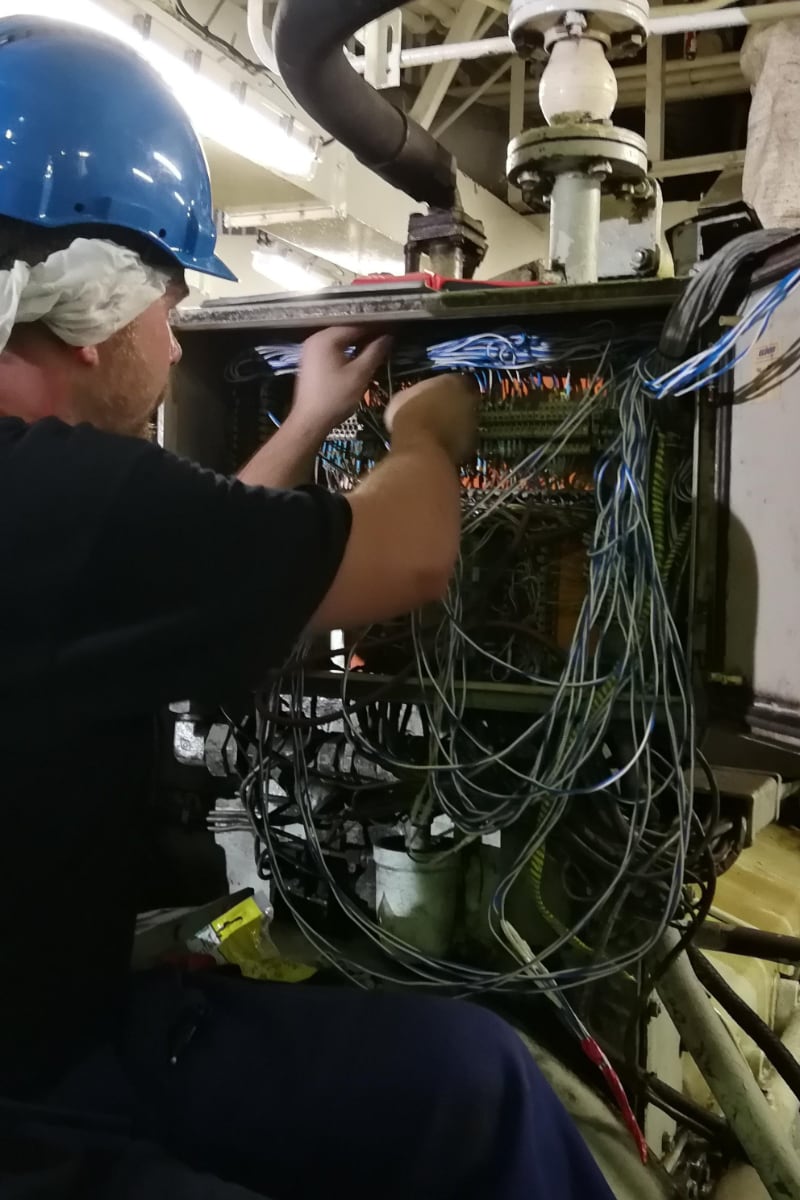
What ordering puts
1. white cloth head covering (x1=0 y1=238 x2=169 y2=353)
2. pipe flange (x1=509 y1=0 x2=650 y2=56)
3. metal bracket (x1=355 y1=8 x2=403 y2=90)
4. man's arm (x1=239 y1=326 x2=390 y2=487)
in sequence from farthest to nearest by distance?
metal bracket (x1=355 y1=8 x2=403 y2=90), pipe flange (x1=509 y1=0 x2=650 y2=56), man's arm (x1=239 y1=326 x2=390 y2=487), white cloth head covering (x1=0 y1=238 x2=169 y2=353)

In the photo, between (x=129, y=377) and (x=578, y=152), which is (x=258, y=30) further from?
(x=129, y=377)

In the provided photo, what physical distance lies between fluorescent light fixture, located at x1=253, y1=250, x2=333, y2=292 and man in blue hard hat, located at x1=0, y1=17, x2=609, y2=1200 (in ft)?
6.06

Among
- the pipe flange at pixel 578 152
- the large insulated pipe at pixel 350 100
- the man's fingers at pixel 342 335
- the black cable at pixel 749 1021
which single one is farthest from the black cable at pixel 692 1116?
the large insulated pipe at pixel 350 100

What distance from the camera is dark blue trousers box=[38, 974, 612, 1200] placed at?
0.85 metres

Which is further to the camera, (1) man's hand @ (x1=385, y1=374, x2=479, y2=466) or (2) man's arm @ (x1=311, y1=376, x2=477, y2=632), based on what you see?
(1) man's hand @ (x1=385, y1=374, x2=479, y2=466)

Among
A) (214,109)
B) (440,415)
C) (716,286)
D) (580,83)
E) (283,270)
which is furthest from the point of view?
(283,270)

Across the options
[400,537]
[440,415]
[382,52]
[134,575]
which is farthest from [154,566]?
[382,52]

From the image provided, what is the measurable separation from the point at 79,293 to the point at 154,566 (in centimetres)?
34

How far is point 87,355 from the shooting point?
891 millimetres

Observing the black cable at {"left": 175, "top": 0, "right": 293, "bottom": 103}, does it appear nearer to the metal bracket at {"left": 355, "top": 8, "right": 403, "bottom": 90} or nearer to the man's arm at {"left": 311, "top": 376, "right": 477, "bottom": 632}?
the metal bracket at {"left": 355, "top": 8, "right": 403, "bottom": 90}

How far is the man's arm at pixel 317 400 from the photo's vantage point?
113 cm

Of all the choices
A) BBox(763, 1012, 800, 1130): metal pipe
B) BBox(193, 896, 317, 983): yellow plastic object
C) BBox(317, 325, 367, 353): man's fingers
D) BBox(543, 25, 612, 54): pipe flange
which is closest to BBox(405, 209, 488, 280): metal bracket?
BBox(543, 25, 612, 54): pipe flange

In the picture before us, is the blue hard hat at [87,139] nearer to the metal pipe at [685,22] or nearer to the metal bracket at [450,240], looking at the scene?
the metal bracket at [450,240]

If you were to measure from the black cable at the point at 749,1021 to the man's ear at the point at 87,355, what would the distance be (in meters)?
1.14
